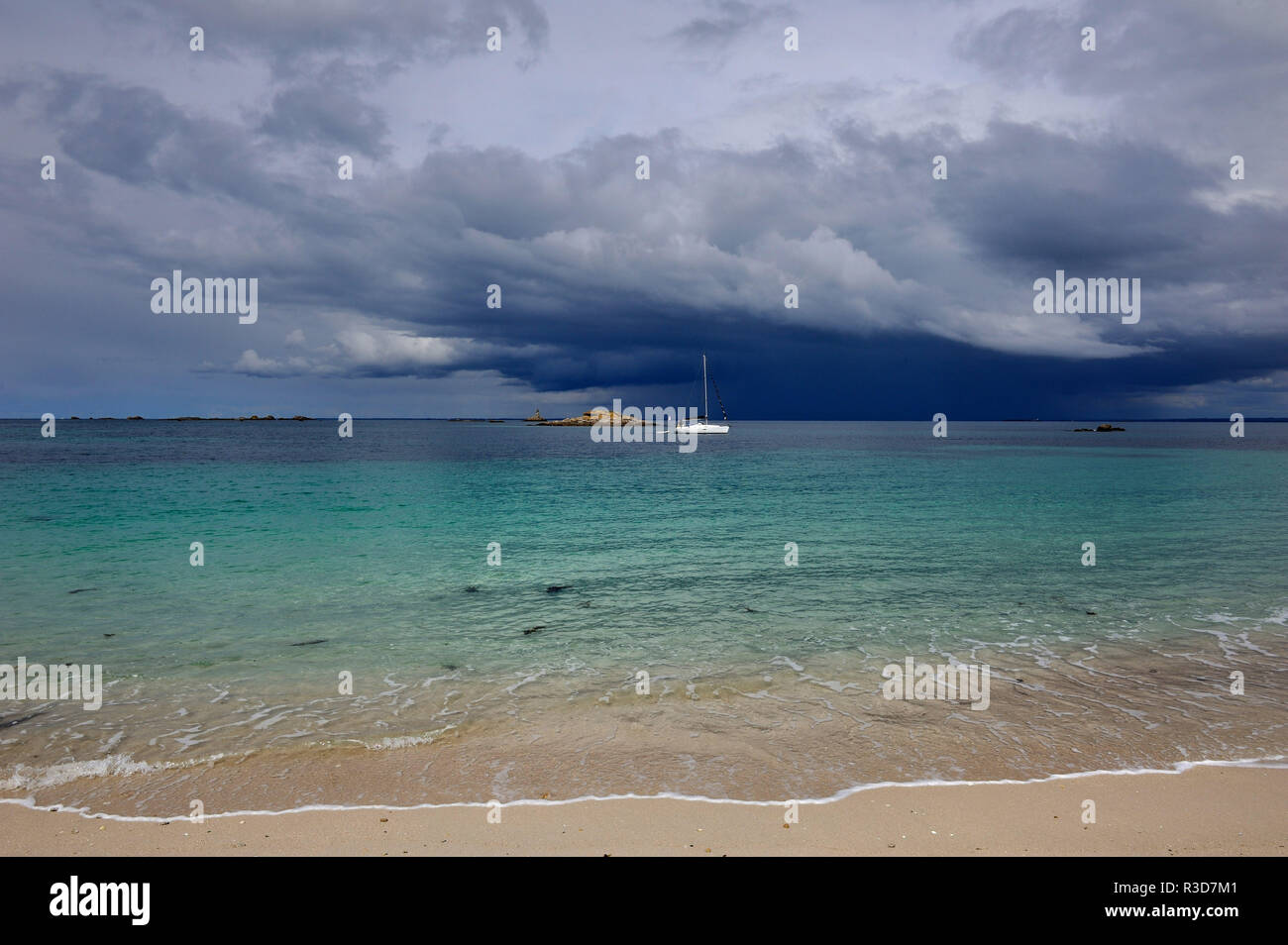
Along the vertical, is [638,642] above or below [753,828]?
above

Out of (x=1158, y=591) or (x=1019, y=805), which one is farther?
(x=1158, y=591)

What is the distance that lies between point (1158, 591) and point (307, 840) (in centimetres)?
2019

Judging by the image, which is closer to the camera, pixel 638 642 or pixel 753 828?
pixel 753 828

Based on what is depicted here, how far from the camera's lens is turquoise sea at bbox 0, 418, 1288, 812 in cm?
863

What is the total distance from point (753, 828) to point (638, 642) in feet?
23.6

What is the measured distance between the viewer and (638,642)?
13859 millimetres

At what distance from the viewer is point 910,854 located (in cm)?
629

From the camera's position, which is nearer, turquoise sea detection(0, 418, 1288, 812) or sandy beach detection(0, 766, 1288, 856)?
sandy beach detection(0, 766, 1288, 856)

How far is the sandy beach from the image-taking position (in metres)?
6.43

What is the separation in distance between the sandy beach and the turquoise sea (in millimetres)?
542

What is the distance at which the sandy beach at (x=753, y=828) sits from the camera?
21.1ft
